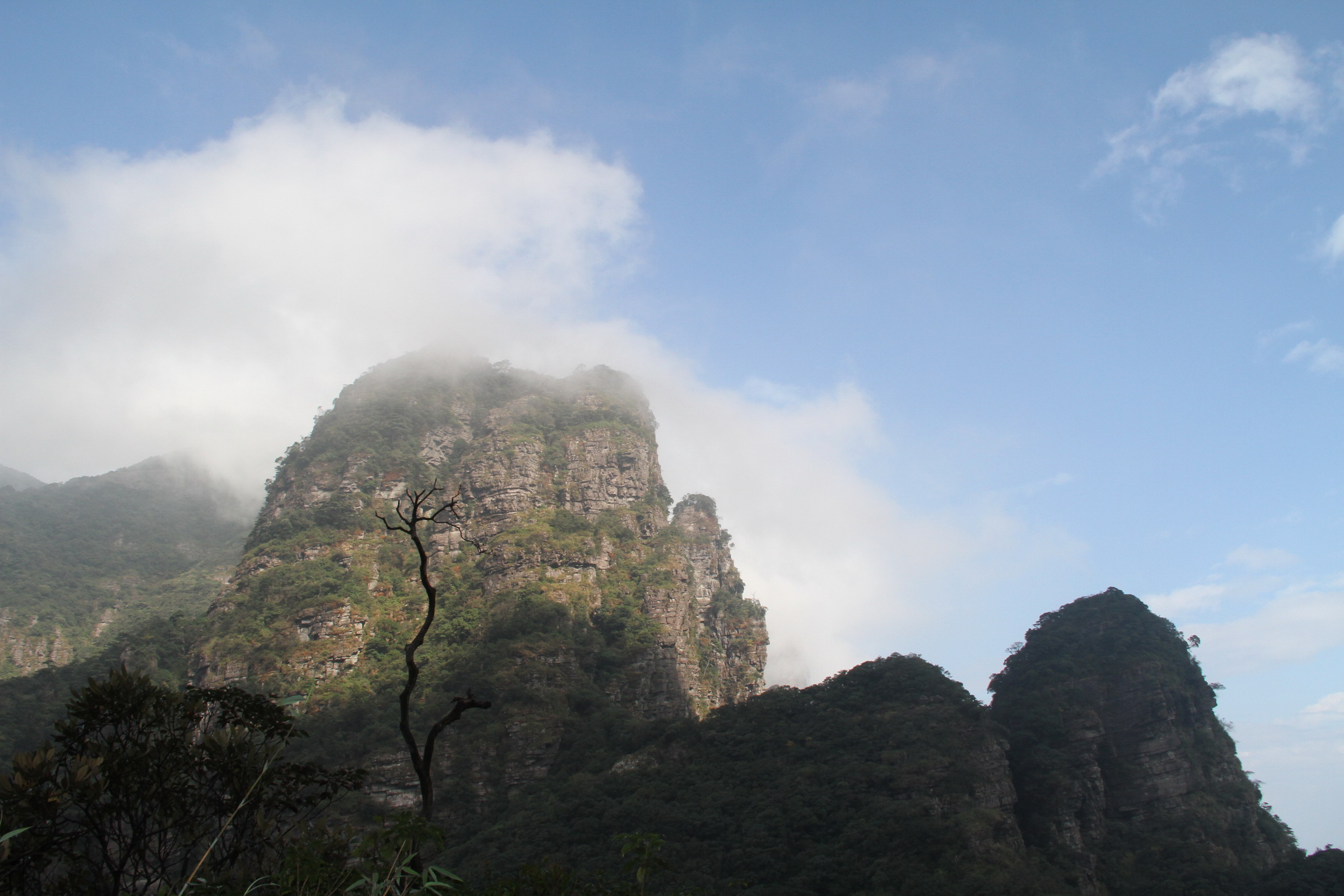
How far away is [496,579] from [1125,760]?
4359 cm

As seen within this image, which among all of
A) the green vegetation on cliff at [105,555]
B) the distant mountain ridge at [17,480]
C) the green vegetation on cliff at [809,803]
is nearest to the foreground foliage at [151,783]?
the green vegetation on cliff at [809,803]

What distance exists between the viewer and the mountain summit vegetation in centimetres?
3359

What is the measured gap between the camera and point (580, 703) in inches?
2046

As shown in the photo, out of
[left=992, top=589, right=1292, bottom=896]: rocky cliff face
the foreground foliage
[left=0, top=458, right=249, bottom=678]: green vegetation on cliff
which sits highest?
[left=0, top=458, right=249, bottom=678]: green vegetation on cliff

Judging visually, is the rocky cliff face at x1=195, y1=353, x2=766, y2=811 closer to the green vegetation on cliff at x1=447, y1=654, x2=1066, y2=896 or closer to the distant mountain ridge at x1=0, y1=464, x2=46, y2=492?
the green vegetation on cliff at x1=447, y1=654, x2=1066, y2=896

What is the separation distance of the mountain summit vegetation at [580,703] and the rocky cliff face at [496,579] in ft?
0.79

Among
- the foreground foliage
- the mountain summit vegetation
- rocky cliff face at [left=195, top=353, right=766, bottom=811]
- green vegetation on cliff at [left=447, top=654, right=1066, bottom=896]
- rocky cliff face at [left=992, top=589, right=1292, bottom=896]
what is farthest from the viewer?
rocky cliff face at [left=195, top=353, right=766, bottom=811]

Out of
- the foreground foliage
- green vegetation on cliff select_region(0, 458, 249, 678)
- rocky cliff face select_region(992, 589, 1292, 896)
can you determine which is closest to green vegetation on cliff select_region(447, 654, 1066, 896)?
rocky cliff face select_region(992, 589, 1292, 896)

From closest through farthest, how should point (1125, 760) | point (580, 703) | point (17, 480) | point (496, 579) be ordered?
1. point (1125, 760)
2. point (580, 703)
3. point (496, 579)
4. point (17, 480)

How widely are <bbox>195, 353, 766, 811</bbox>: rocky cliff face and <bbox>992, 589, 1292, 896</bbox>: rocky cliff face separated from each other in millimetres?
22830

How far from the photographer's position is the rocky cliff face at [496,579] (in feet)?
164

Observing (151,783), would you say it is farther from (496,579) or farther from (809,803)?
(496,579)

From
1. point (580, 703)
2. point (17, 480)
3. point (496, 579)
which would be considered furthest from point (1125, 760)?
point (17, 480)

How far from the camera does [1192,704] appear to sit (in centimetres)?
5378
